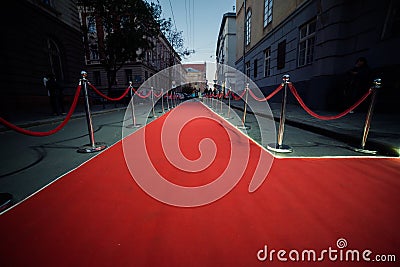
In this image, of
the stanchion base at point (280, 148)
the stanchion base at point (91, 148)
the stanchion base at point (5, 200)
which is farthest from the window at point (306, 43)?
the stanchion base at point (5, 200)

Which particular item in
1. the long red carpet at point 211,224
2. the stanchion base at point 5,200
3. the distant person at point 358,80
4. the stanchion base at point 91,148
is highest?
the distant person at point 358,80

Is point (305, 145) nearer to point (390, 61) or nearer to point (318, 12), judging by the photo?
point (390, 61)

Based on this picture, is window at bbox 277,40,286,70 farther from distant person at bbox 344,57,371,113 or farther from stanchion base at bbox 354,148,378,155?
stanchion base at bbox 354,148,378,155

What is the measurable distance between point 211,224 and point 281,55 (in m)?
12.7

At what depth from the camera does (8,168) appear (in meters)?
2.46

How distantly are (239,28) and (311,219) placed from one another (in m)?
25.0

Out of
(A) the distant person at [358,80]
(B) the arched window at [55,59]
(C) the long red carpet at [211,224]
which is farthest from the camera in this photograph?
(B) the arched window at [55,59]

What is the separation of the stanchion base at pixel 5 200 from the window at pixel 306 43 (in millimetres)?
11116

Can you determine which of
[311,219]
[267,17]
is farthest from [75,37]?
[311,219]

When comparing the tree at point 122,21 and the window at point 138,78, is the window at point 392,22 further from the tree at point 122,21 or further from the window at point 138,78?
the window at point 138,78

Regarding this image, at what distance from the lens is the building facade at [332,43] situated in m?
5.56

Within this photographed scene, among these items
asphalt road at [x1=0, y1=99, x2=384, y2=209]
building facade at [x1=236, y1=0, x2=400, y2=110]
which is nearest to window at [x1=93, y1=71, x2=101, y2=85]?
building facade at [x1=236, y1=0, x2=400, y2=110]

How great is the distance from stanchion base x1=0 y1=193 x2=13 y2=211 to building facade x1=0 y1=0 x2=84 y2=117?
360 inches

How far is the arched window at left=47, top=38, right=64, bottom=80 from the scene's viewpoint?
12445mm
